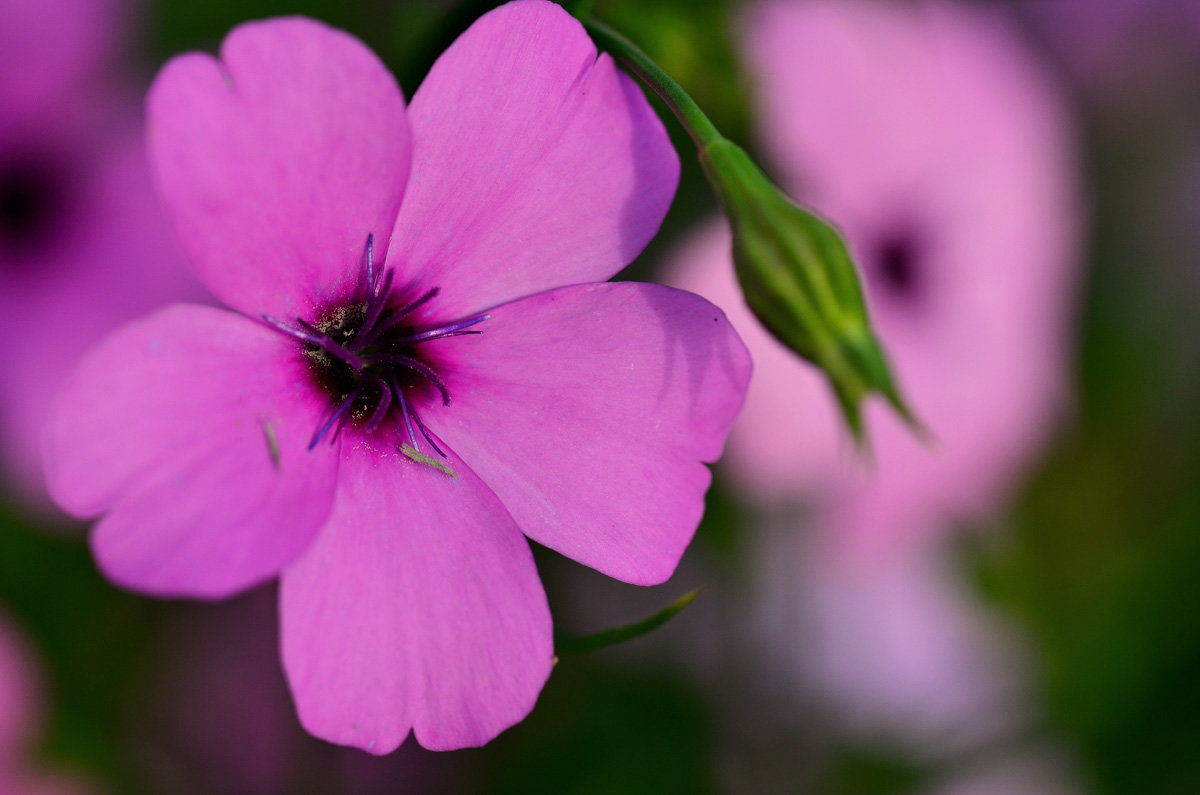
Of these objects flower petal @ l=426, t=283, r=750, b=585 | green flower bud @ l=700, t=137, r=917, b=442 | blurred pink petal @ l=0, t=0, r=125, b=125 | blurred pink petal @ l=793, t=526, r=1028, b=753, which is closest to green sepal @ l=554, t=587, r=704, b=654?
flower petal @ l=426, t=283, r=750, b=585

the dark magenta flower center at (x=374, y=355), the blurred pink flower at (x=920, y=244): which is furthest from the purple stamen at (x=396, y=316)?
the blurred pink flower at (x=920, y=244)

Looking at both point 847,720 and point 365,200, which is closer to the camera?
point 365,200

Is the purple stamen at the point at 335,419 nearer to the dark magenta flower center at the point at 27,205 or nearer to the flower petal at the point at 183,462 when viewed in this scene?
the flower petal at the point at 183,462

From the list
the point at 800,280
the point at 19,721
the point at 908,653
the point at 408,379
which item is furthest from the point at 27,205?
the point at 908,653

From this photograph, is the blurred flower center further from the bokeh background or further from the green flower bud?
the green flower bud

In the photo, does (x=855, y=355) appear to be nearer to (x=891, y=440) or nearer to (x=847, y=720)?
(x=891, y=440)

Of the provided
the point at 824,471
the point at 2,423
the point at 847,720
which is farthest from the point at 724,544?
the point at 2,423

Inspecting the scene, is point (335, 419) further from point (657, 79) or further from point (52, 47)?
point (52, 47)
